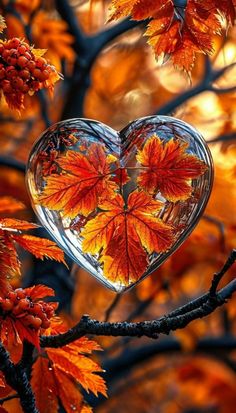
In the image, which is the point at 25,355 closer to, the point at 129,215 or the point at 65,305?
the point at 129,215

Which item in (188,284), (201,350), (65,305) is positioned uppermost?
(65,305)

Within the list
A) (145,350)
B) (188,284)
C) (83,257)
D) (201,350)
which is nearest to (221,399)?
(201,350)

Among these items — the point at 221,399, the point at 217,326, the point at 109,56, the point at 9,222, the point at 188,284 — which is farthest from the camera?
the point at 217,326

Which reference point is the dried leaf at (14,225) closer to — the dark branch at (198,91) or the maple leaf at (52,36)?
the dark branch at (198,91)

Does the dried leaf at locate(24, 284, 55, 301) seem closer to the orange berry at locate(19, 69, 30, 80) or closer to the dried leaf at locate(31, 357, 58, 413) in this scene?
the dried leaf at locate(31, 357, 58, 413)

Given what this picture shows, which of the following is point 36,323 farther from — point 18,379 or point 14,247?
point 14,247

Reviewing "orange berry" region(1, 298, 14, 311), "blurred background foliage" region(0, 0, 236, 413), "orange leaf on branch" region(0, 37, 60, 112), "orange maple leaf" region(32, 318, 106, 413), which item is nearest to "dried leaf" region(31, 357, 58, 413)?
"orange maple leaf" region(32, 318, 106, 413)

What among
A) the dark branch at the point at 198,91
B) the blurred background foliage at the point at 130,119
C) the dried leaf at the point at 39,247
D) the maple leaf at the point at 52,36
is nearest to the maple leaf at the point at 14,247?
the dried leaf at the point at 39,247

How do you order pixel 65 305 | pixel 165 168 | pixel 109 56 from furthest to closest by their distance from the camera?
pixel 109 56 → pixel 65 305 → pixel 165 168
